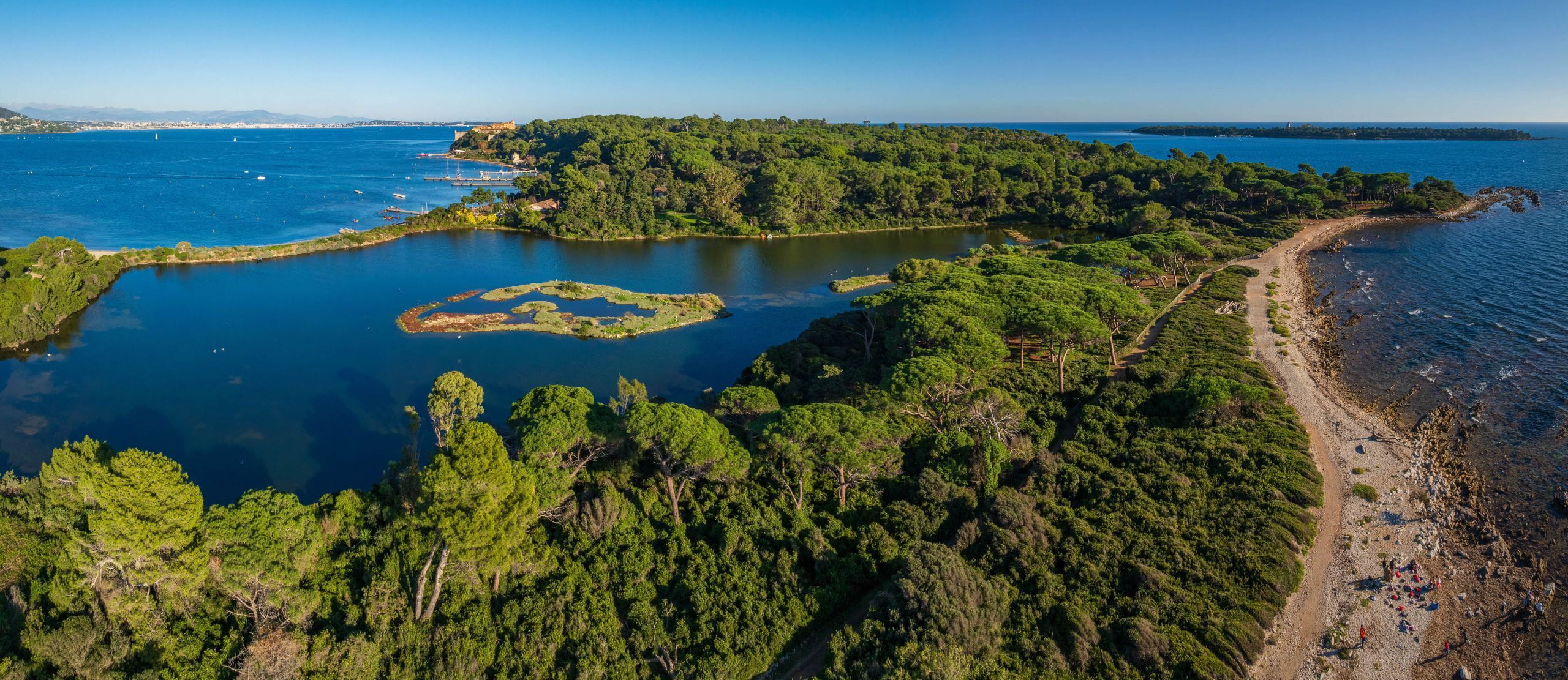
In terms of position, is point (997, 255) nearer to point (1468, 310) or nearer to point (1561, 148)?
point (1468, 310)

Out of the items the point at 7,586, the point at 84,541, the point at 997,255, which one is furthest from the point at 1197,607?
the point at 997,255

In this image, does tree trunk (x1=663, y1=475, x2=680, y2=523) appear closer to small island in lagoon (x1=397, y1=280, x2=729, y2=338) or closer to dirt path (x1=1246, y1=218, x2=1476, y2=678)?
dirt path (x1=1246, y1=218, x2=1476, y2=678)

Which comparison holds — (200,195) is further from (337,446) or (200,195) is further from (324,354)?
(337,446)

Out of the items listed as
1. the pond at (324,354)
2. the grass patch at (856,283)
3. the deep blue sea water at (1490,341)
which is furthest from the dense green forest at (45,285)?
the deep blue sea water at (1490,341)

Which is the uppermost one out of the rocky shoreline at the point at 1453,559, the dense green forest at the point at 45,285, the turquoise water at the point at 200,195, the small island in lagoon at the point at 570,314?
the turquoise water at the point at 200,195

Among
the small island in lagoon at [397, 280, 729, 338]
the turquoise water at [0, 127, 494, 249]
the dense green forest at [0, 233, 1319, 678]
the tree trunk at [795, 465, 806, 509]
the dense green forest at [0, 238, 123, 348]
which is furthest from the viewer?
the turquoise water at [0, 127, 494, 249]

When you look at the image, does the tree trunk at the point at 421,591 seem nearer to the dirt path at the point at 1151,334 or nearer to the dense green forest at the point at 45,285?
the dirt path at the point at 1151,334

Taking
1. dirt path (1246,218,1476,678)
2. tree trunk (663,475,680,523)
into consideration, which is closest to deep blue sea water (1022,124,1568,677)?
dirt path (1246,218,1476,678)
